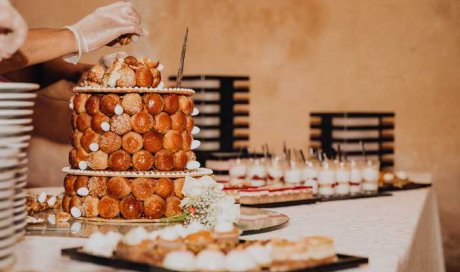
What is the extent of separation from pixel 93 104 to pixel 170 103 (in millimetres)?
288

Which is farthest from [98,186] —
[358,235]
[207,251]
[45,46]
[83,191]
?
[207,251]

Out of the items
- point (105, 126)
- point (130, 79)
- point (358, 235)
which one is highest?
point (130, 79)

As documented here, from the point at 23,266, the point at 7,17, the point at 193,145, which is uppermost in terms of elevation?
the point at 7,17

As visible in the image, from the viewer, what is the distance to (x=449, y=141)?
303 inches

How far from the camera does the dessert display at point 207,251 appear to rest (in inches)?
72.5

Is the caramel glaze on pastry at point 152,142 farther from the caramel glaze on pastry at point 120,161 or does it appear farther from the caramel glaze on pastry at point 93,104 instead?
the caramel glaze on pastry at point 93,104

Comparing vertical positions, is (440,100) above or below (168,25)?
below

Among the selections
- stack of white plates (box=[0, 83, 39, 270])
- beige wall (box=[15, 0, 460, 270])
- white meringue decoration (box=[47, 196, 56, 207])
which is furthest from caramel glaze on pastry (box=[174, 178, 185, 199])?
beige wall (box=[15, 0, 460, 270])

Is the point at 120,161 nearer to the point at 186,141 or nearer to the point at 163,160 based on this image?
the point at 163,160

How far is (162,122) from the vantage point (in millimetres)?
2881

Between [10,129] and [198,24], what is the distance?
20.6 ft

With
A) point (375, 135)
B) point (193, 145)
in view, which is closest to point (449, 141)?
point (375, 135)

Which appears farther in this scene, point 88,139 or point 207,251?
point 88,139

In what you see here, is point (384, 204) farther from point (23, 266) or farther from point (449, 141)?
point (449, 141)
